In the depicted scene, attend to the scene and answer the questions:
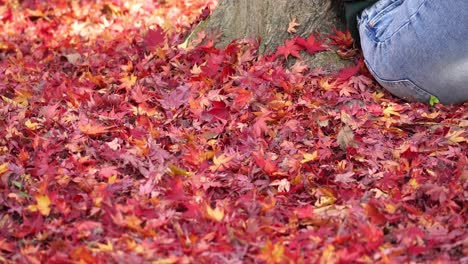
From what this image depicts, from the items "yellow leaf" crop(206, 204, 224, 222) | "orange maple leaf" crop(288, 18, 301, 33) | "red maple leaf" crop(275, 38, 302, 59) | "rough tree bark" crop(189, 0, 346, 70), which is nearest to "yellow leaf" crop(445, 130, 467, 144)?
"rough tree bark" crop(189, 0, 346, 70)

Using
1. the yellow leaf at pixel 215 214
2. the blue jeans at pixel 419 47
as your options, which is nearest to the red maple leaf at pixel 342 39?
the blue jeans at pixel 419 47

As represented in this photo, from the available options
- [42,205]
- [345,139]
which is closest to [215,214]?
[42,205]

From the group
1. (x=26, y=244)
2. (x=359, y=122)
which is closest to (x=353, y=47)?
(x=359, y=122)

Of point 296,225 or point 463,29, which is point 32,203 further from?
point 463,29

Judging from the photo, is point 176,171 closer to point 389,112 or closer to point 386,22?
point 389,112

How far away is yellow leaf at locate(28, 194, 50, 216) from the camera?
2.79 meters

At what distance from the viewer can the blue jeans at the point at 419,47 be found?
11.2 feet

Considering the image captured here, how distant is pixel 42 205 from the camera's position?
9.20 feet

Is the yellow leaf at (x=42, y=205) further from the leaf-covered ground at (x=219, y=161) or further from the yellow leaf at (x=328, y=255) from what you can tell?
the yellow leaf at (x=328, y=255)

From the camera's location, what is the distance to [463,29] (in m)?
3.38

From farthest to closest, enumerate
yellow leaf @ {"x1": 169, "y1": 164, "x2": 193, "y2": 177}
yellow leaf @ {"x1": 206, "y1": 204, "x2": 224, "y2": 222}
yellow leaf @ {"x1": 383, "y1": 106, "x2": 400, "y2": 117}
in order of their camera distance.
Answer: yellow leaf @ {"x1": 383, "y1": 106, "x2": 400, "y2": 117}
yellow leaf @ {"x1": 169, "y1": 164, "x2": 193, "y2": 177}
yellow leaf @ {"x1": 206, "y1": 204, "x2": 224, "y2": 222}

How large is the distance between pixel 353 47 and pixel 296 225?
1.57m

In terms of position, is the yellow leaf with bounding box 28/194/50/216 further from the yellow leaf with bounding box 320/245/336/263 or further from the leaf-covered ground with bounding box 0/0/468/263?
the yellow leaf with bounding box 320/245/336/263

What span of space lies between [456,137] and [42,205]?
1951 millimetres
